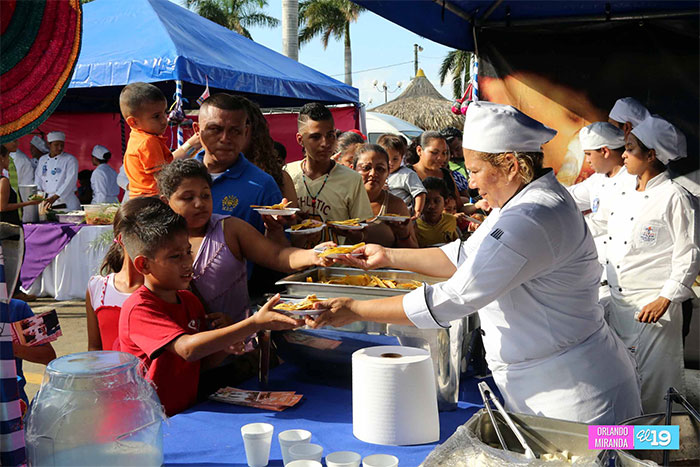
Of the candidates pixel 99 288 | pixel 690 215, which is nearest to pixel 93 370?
pixel 99 288

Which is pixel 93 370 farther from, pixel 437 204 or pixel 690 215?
pixel 437 204

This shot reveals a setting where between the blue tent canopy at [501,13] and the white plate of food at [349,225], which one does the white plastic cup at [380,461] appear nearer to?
the white plate of food at [349,225]

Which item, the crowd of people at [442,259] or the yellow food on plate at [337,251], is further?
the yellow food on plate at [337,251]

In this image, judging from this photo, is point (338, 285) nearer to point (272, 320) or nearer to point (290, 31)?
point (272, 320)

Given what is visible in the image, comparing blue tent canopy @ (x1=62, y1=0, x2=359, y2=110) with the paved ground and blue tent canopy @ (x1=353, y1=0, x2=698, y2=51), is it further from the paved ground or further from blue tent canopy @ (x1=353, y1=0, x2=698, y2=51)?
blue tent canopy @ (x1=353, y1=0, x2=698, y2=51)

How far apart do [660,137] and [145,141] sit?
2.85 metres

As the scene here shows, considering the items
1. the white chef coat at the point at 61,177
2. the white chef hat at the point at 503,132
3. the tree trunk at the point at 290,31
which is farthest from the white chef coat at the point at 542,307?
the tree trunk at the point at 290,31

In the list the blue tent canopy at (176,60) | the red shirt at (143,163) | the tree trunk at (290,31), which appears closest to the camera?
the red shirt at (143,163)

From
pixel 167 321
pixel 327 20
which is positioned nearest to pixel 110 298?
pixel 167 321

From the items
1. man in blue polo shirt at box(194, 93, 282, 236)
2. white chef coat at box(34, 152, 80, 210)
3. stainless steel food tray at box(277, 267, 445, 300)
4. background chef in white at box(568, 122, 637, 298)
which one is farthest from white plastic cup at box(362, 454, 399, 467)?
white chef coat at box(34, 152, 80, 210)

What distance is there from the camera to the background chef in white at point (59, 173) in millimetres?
7293

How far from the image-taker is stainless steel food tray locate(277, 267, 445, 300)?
77.0 inches

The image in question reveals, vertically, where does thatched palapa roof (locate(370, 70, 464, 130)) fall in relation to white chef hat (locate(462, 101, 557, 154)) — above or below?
above

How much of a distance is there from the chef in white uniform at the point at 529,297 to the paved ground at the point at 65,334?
3083mm
